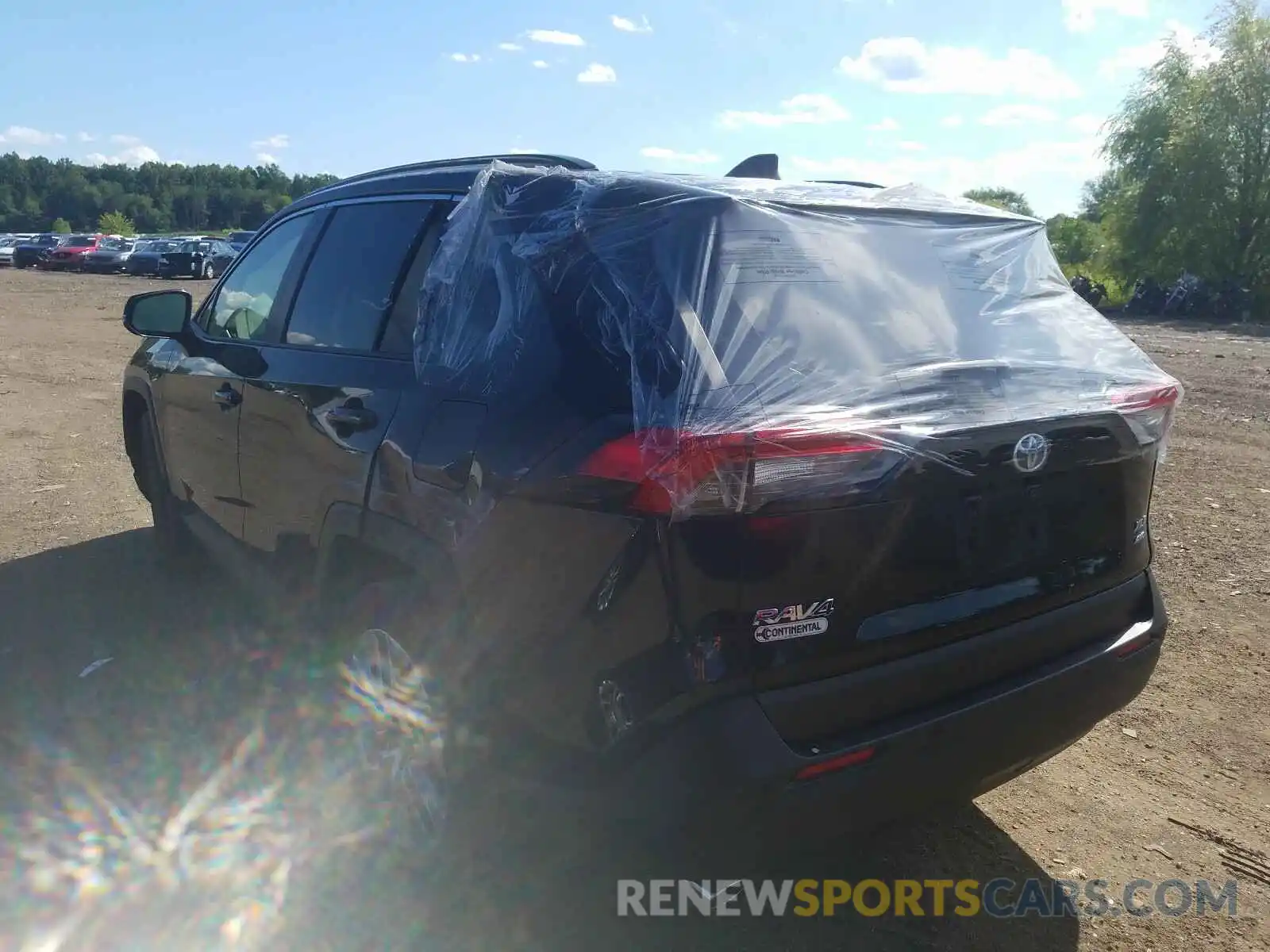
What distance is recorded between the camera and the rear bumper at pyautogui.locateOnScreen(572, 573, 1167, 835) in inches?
78.9

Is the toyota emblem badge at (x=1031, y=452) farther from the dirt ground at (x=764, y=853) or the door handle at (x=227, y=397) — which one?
the door handle at (x=227, y=397)

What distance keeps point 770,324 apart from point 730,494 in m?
0.48

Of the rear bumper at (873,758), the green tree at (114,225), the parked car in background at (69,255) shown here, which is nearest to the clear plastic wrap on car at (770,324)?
the rear bumper at (873,758)

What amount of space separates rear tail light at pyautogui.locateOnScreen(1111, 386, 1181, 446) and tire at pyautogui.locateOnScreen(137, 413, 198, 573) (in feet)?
13.0

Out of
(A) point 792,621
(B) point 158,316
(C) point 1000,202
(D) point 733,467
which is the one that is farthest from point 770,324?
(C) point 1000,202

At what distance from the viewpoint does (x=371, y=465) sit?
282 centimetres

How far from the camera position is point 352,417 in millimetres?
2936

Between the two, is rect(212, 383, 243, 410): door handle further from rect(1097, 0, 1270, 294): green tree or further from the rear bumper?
A: rect(1097, 0, 1270, 294): green tree

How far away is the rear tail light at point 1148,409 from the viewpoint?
8.44ft

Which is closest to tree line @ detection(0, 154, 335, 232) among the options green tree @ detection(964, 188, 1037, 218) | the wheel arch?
green tree @ detection(964, 188, 1037, 218)

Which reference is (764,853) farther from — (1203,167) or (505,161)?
(1203,167)

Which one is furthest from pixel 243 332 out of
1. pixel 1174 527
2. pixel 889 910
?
pixel 1174 527

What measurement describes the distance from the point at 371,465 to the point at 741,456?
1284 millimetres

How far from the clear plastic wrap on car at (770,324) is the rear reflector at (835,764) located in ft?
1.79
